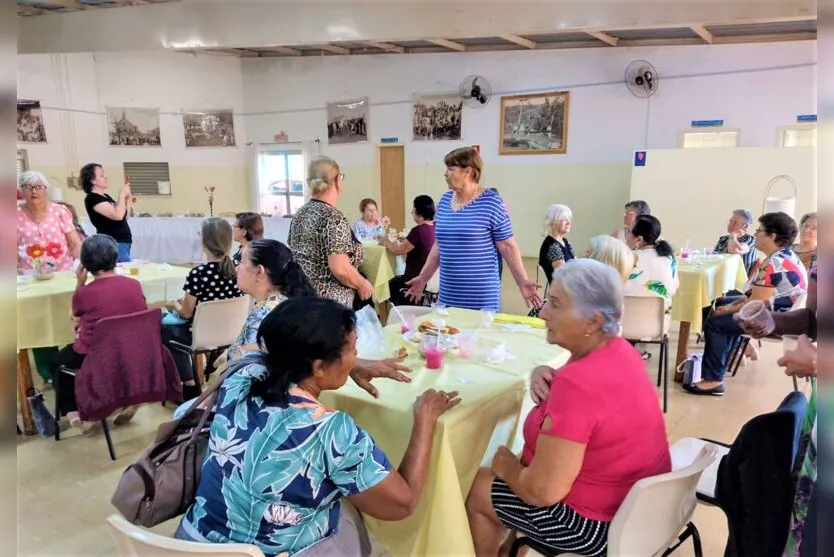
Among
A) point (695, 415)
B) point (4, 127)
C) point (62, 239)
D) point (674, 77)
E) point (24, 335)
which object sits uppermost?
point (674, 77)

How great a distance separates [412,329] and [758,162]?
6195mm

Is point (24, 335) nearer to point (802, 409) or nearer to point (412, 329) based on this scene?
point (412, 329)

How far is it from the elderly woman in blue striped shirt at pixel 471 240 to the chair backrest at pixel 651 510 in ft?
4.92

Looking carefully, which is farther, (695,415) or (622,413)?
(695,415)

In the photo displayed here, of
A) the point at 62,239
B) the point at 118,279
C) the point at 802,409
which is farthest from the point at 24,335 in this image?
the point at 802,409

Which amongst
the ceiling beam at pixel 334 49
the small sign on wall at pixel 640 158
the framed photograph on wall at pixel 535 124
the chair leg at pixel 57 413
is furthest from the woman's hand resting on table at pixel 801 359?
the ceiling beam at pixel 334 49

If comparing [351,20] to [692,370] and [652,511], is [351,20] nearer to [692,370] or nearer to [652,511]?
[692,370]

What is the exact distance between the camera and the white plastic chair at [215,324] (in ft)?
10.5

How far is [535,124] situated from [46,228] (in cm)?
677

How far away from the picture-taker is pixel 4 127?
0.35 m

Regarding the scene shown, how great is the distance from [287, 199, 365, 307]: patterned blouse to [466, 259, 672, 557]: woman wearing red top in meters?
1.35

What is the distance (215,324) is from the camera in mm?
3262

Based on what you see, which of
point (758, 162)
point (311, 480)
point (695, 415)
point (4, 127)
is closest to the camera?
point (4, 127)

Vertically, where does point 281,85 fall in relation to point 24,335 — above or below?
above
